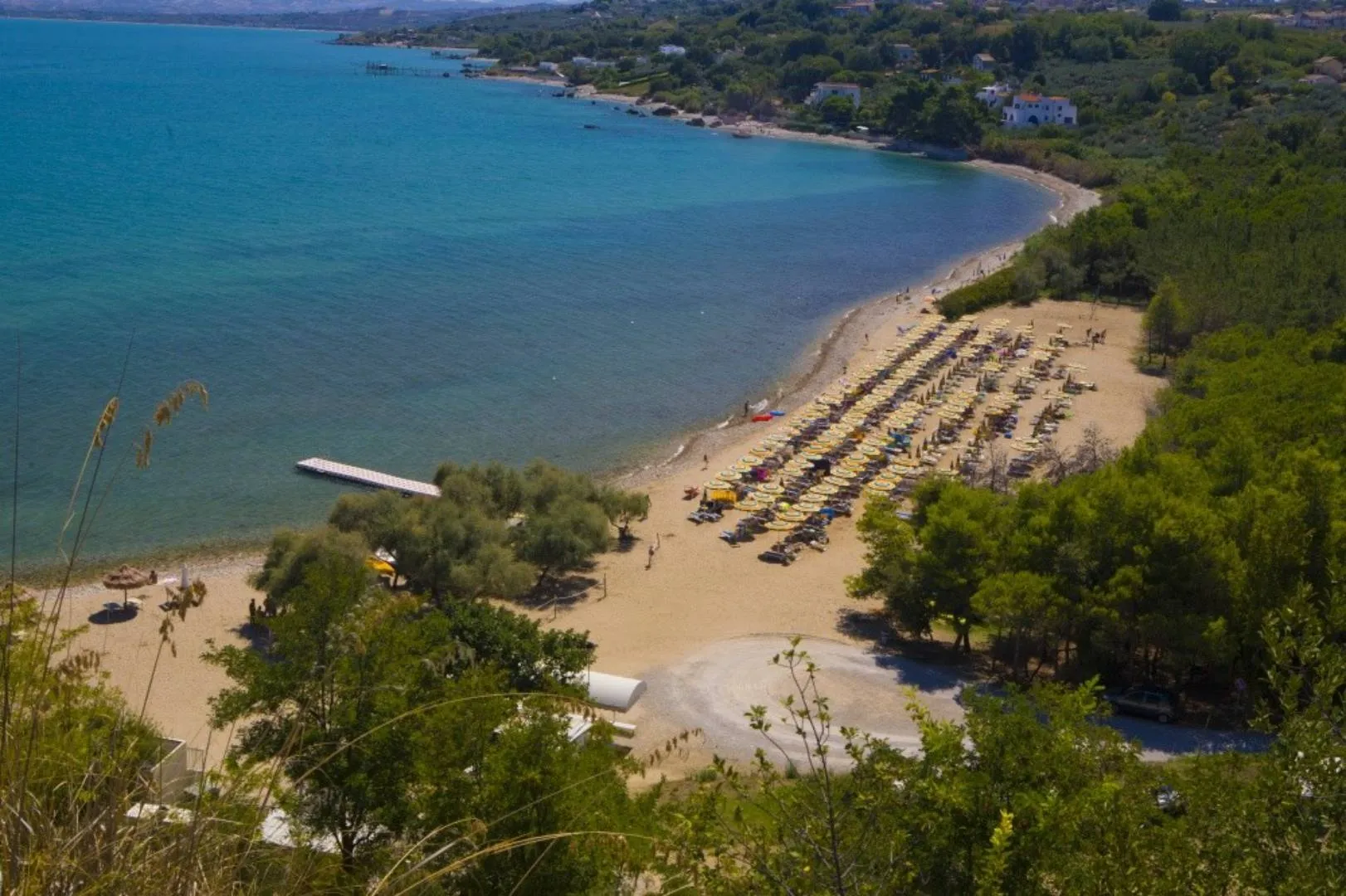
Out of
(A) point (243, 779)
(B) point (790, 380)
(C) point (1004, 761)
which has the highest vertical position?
(A) point (243, 779)

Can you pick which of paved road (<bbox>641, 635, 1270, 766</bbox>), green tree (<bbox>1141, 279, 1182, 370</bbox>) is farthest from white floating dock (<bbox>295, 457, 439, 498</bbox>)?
green tree (<bbox>1141, 279, 1182, 370</bbox>)

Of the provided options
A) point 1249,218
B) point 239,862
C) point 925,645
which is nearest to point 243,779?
point 239,862

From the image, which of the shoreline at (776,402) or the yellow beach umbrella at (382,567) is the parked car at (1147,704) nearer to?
the yellow beach umbrella at (382,567)

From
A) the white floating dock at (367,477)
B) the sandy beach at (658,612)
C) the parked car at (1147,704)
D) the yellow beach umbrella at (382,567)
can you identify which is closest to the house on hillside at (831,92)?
the sandy beach at (658,612)

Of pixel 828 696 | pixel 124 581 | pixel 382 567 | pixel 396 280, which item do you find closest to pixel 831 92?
pixel 396 280

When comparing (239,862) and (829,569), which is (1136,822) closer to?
(239,862)

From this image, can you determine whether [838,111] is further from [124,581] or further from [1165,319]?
[124,581]
